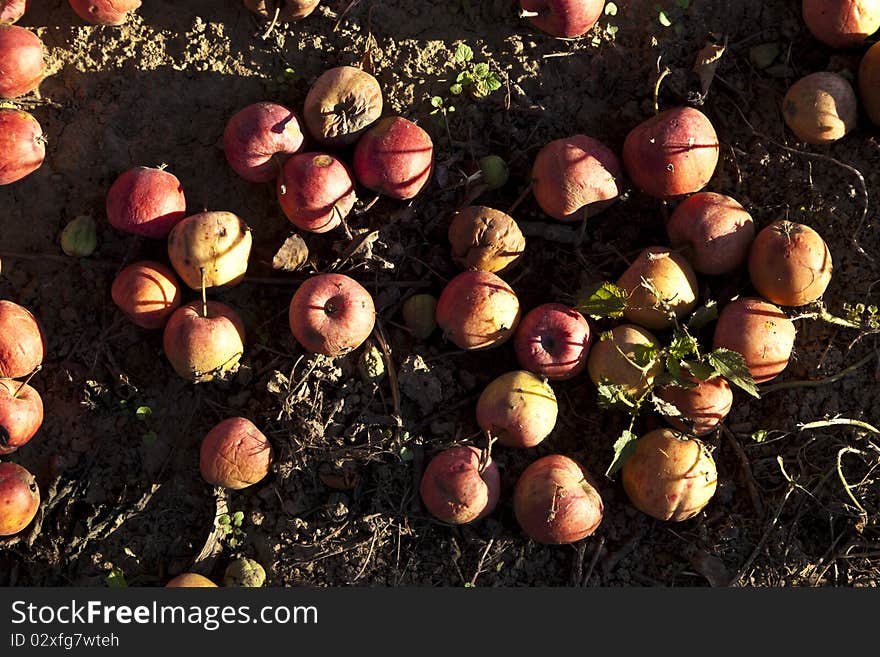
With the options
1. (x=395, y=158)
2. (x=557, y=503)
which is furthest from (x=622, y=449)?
(x=395, y=158)

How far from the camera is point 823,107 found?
13.9 ft

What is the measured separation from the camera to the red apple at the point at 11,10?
14.3 feet

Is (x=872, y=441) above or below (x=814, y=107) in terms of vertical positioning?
below

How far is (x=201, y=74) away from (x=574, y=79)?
5.82 feet

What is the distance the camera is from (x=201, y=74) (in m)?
4.43

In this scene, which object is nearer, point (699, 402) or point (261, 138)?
point (699, 402)

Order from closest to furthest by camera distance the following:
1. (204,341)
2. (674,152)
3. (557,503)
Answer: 1. (557,503)
2. (204,341)
3. (674,152)

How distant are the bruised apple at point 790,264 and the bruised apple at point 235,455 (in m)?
2.31

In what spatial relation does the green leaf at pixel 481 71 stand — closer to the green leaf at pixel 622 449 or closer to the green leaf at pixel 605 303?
the green leaf at pixel 605 303

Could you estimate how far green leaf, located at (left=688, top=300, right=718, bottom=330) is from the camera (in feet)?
13.5

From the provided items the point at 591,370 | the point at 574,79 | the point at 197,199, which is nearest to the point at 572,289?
the point at 591,370

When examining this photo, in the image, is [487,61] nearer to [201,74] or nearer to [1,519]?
[201,74]

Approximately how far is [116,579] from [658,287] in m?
2.68

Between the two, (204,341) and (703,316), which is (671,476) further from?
(204,341)
